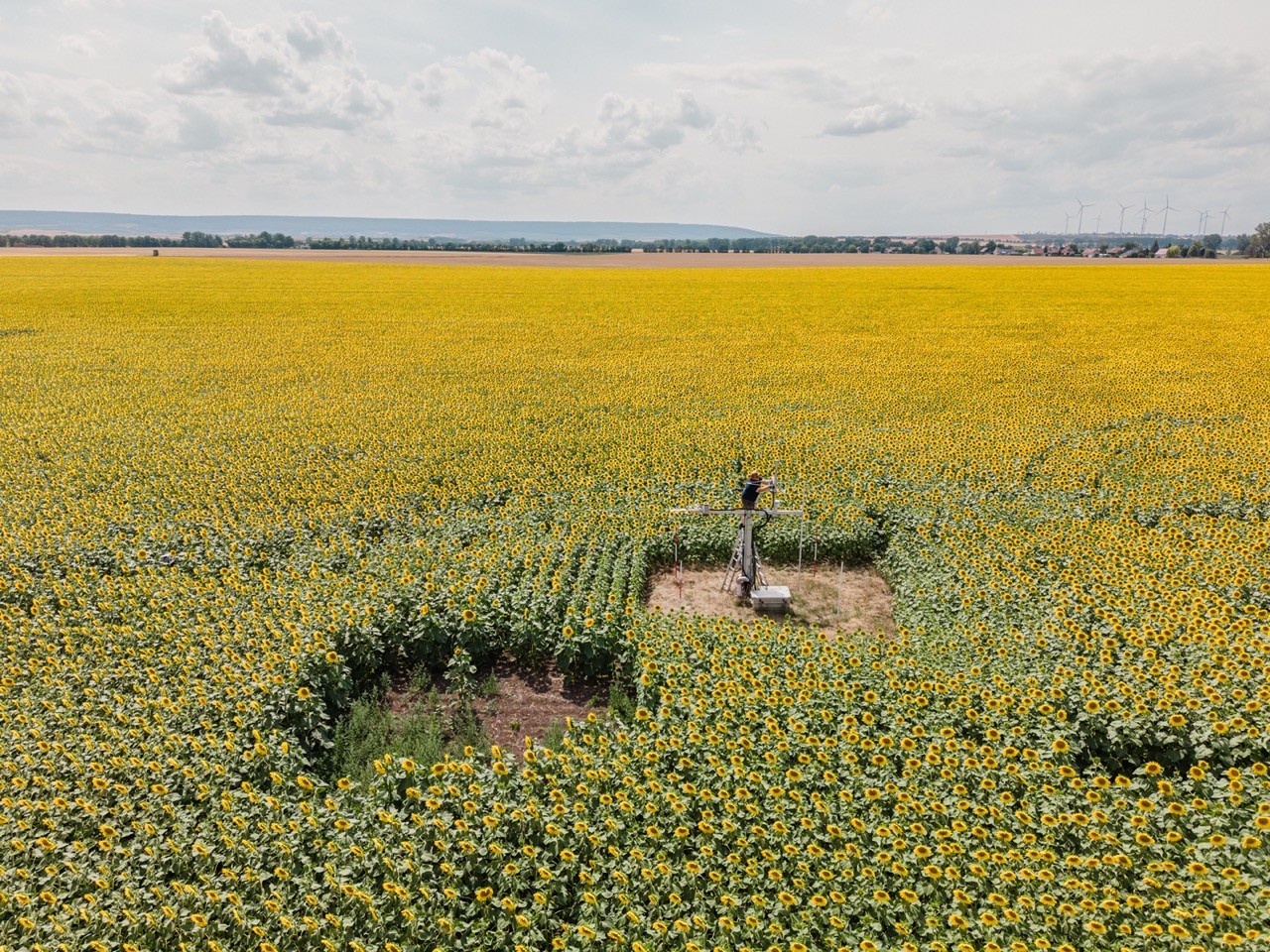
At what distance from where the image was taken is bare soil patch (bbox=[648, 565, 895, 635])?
409 inches

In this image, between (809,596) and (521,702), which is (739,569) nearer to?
(809,596)

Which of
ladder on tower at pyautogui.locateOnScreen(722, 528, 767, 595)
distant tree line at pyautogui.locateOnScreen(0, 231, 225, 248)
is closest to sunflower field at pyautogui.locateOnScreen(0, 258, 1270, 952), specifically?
ladder on tower at pyautogui.locateOnScreen(722, 528, 767, 595)

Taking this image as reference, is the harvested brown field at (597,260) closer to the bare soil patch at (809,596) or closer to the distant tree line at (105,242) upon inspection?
the distant tree line at (105,242)

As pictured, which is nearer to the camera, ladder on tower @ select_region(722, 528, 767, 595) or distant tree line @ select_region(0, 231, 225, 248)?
ladder on tower @ select_region(722, 528, 767, 595)

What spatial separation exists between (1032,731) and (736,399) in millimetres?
15365

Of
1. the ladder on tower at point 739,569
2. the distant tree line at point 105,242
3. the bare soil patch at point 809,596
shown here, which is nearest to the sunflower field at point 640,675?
the bare soil patch at point 809,596

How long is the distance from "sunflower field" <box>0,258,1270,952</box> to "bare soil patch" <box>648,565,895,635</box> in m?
0.46

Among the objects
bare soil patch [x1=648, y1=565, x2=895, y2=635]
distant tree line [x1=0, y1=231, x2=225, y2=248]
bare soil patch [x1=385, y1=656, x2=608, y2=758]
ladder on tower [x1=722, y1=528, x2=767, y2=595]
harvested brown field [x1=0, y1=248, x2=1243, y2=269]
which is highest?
distant tree line [x1=0, y1=231, x2=225, y2=248]

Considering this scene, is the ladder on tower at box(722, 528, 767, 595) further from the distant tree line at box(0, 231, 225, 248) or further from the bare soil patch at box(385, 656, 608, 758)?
the distant tree line at box(0, 231, 225, 248)

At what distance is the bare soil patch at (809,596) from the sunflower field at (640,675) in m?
0.46

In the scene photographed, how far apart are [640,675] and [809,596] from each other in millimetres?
3941

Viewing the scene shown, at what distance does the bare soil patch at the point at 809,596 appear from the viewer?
10.4 meters

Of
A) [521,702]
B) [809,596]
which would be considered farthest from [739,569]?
[521,702]

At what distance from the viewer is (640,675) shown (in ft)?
27.1
